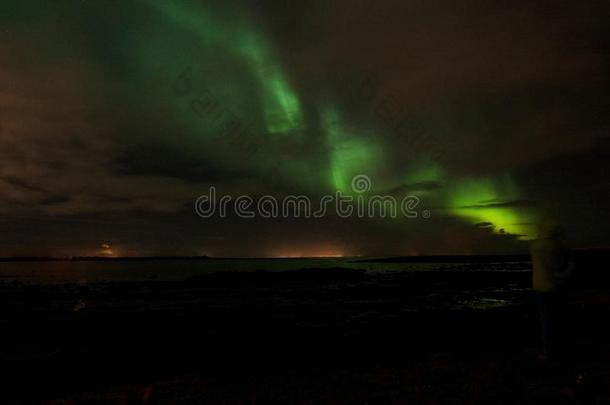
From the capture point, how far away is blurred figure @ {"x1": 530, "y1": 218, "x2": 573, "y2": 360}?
7648 millimetres

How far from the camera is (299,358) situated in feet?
37.8

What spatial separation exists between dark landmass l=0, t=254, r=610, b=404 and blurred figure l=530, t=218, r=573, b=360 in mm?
986

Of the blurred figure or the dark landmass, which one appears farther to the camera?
the blurred figure

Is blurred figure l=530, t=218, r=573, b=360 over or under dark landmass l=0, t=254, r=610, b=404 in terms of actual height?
over

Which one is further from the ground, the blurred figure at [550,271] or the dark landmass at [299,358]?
the blurred figure at [550,271]

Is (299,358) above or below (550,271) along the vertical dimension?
below

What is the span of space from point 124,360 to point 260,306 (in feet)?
50.7

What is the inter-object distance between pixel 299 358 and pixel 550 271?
703cm

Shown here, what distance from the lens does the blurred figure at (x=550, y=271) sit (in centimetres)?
765

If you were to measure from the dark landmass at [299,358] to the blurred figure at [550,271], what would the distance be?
986mm

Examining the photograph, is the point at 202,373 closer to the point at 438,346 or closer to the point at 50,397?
the point at 50,397

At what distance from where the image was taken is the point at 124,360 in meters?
12.7

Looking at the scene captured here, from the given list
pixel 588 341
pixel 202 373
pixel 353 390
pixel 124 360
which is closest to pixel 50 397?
pixel 202 373

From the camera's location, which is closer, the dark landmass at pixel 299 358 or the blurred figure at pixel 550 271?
the dark landmass at pixel 299 358
